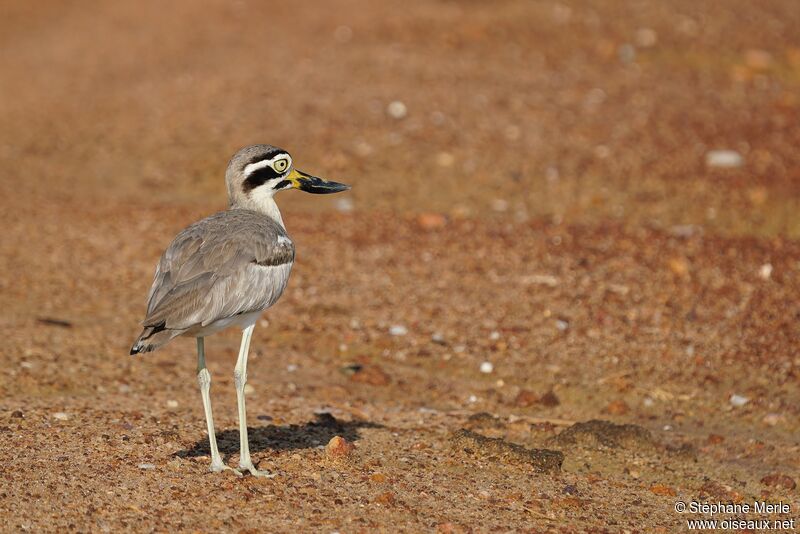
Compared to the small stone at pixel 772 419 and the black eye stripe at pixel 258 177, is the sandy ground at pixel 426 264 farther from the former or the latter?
the black eye stripe at pixel 258 177

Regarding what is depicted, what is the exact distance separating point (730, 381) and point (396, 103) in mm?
7003

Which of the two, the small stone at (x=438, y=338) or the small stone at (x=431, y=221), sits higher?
the small stone at (x=431, y=221)

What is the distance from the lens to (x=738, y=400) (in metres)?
8.22

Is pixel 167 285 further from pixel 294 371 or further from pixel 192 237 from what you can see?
pixel 294 371

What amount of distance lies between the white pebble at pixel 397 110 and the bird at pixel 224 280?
7351 mm

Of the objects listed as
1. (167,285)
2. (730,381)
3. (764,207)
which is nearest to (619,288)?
(730,381)

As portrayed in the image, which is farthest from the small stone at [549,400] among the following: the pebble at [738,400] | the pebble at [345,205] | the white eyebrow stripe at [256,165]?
the pebble at [345,205]

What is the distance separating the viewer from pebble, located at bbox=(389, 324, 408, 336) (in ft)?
30.4

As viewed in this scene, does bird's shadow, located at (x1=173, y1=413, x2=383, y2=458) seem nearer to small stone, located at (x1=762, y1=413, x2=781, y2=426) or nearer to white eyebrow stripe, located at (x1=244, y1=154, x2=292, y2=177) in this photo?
white eyebrow stripe, located at (x1=244, y1=154, x2=292, y2=177)

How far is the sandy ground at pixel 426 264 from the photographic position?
21.0 ft

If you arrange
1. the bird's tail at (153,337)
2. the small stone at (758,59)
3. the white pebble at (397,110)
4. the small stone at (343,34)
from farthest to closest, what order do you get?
1. the small stone at (343,34)
2. the small stone at (758,59)
3. the white pebble at (397,110)
4. the bird's tail at (153,337)

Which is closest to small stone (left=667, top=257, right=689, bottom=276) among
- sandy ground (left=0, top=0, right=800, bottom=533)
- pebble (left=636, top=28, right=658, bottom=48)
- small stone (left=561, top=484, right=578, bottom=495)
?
sandy ground (left=0, top=0, right=800, bottom=533)

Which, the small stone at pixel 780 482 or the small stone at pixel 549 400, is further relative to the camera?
the small stone at pixel 549 400

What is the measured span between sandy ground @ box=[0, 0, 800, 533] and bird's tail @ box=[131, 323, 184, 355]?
741 millimetres
